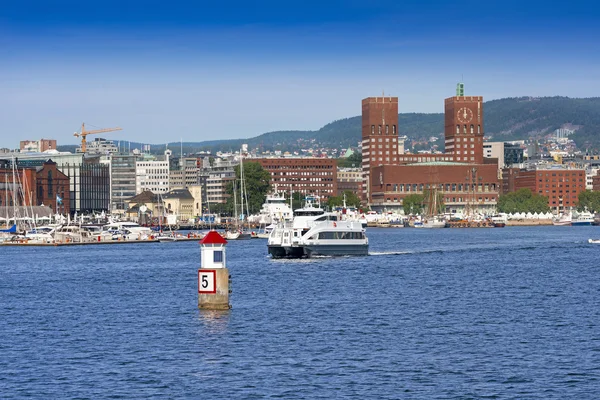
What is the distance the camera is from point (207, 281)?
47969 millimetres

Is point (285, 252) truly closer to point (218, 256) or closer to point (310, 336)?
point (218, 256)

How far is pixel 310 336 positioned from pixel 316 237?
45.6 m

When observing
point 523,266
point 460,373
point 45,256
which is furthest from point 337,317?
point 45,256

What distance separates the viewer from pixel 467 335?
44.2 m

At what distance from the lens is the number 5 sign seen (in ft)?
154

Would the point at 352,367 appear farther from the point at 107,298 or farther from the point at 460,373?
the point at 107,298

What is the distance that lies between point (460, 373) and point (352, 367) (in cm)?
330

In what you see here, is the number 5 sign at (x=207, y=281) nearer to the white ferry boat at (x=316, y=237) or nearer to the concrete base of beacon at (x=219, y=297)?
the concrete base of beacon at (x=219, y=297)

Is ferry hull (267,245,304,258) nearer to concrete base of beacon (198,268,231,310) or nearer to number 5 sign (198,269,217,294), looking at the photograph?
concrete base of beacon (198,268,231,310)

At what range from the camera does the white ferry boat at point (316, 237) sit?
89.8m

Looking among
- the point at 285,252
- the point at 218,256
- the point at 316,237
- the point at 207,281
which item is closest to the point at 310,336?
the point at 218,256

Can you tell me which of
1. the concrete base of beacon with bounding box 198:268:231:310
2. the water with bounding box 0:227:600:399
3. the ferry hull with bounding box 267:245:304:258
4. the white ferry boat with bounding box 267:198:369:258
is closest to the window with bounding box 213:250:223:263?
the concrete base of beacon with bounding box 198:268:231:310

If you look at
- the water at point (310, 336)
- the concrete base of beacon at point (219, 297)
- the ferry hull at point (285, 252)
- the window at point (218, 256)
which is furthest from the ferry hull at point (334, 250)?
the window at point (218, 256)

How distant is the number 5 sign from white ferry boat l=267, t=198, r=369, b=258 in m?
40.8
